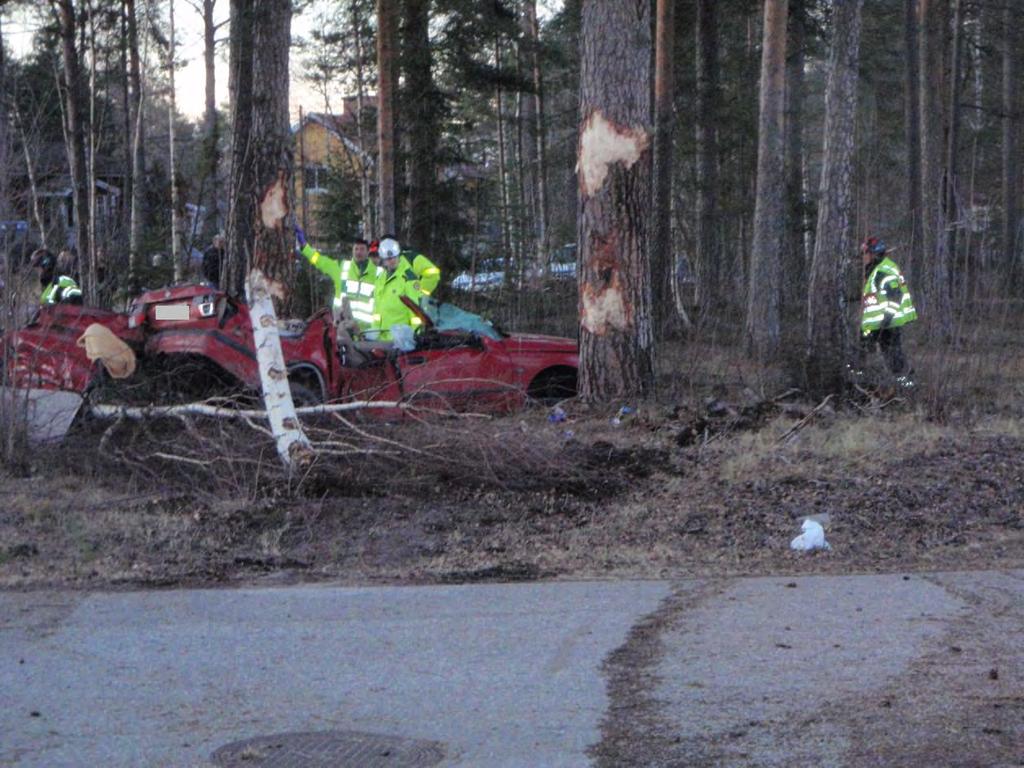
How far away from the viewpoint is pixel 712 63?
25656 millimetres

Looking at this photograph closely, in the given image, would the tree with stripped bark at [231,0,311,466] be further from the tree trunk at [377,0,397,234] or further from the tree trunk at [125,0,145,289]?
the tree trunk at [125,0,145,289]

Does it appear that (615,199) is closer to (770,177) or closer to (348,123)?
(770,177)

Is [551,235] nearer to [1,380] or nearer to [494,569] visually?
[1,380]

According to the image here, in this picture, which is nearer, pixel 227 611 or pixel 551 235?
pixel 227 611

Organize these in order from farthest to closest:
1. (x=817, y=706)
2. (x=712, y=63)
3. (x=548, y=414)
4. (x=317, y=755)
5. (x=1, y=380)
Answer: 1. (x=712, y=63)
2. (x=548, y=414)
3. (x=1, y=380)
4. (x=817, y=706)
5. (x=317, y=755)

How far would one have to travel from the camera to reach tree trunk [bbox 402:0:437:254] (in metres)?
22.5

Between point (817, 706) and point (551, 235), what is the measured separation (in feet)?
73.6

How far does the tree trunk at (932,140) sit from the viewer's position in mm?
21892

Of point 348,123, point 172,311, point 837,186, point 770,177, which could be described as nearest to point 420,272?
point 172,311

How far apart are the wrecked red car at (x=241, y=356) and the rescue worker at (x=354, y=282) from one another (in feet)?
3.67

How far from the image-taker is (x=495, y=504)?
8578 mm

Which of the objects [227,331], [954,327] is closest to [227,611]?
[227,331]

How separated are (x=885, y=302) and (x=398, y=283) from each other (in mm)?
5419

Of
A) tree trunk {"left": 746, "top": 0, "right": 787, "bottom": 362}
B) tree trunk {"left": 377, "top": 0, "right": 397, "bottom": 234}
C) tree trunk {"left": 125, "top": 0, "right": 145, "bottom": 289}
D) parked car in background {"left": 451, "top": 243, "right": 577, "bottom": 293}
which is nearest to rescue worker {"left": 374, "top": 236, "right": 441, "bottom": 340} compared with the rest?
tree trunk {"left": 746, "top": 0, "right": 787, "bottom": 362}
